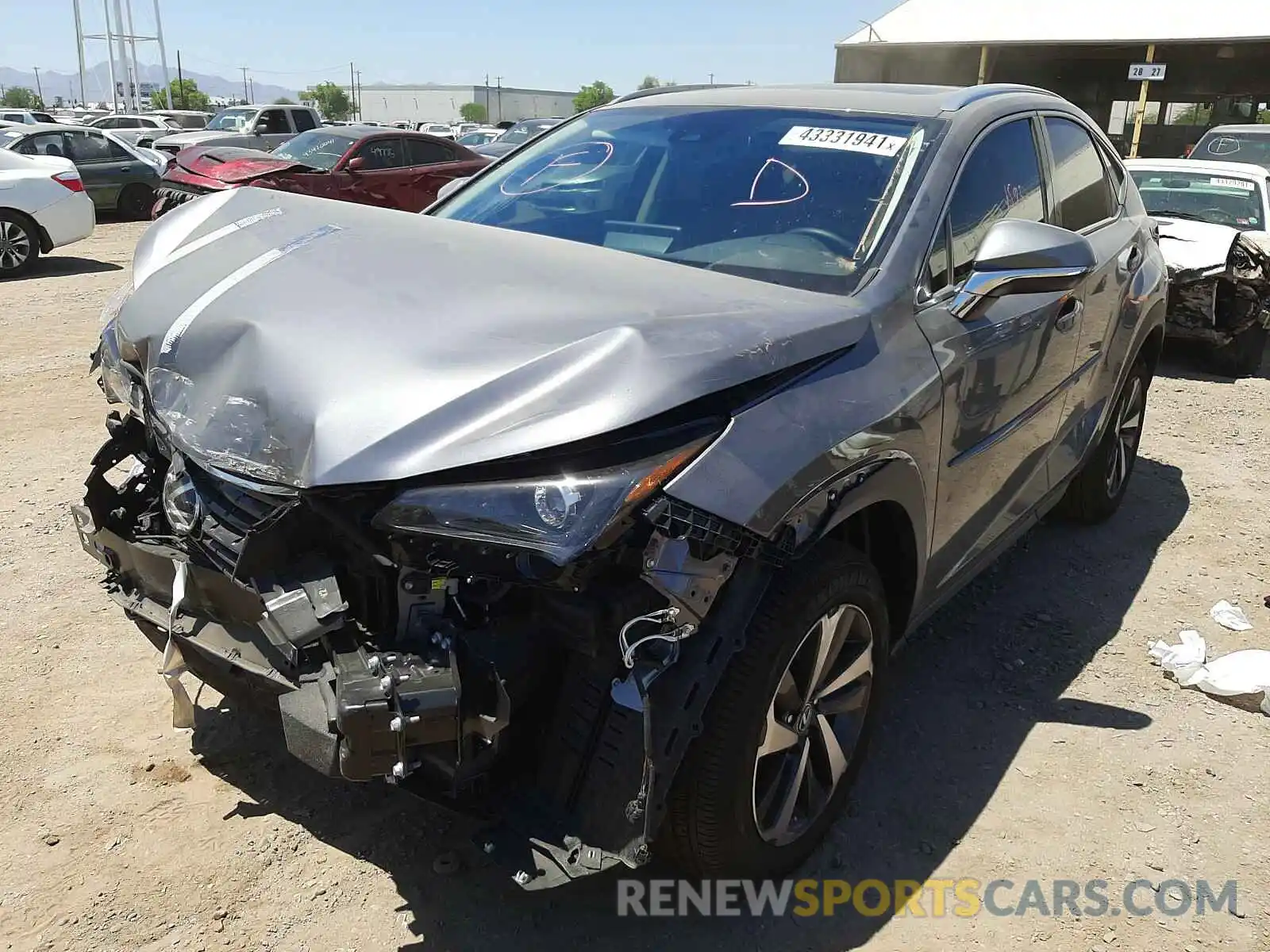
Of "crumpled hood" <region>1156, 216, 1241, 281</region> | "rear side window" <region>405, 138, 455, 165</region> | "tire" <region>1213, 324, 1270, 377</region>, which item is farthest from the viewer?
"rear side window" <region>405, 138, 455, 165</region>

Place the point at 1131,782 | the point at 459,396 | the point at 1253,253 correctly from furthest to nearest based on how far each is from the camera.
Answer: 1. the point at 1253,253
2. the point at 1131,782
3. the point at 459,396

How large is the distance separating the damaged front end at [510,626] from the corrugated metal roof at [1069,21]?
2588 cm

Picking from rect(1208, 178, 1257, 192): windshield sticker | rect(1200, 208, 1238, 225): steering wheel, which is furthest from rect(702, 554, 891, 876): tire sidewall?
rect(1208, 178, 1257, 192): windshield sticker

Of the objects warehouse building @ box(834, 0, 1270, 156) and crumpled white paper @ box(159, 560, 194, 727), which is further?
warehouse building @ box(834, 0, 1270, 156)

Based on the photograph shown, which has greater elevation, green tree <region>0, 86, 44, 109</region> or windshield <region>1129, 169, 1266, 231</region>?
green tree <region>0, 86, 44, 109</region>

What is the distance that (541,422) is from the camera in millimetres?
1865

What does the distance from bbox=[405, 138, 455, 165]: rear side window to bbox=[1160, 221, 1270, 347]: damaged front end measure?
9382 mm

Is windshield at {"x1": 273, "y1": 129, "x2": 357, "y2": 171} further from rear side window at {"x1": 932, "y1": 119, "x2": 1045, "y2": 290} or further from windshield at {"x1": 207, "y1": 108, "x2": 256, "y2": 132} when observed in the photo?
rear side window at {"x1": 932, "y1": 119, "x2": 1045, "y2": 290}

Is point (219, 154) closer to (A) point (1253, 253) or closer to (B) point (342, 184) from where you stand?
(B) point (342, 184)

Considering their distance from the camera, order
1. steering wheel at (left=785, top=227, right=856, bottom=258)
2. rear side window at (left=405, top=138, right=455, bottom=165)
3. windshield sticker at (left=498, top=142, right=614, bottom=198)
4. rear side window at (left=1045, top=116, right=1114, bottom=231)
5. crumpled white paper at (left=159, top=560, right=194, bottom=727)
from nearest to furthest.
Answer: crumpled white paper at (left=159, top=560, right=194, bottom=727), steering wheel at (left=785, top=227, right=856, bottom=258), windshield sticker at (left=498, top=142, right=614, bottom=198), rear side window at (left=1045, top=116, right=1114, bottom=231), rear side window at (left=405, top=138, right=455, bottom=165)

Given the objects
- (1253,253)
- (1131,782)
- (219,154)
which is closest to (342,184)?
(219,154)

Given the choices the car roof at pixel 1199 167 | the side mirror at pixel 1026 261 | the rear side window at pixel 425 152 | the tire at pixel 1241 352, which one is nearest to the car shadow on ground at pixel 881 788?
the side mirror at pixel 1026 261

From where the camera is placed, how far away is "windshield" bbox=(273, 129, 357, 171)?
1261cm

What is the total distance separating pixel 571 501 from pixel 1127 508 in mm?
4198
